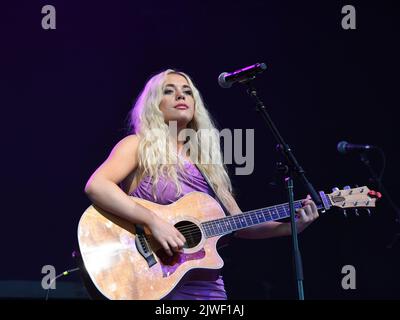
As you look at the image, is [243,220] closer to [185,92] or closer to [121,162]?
[121,162]

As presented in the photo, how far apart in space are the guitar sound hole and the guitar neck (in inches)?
1.7

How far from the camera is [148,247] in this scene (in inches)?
110

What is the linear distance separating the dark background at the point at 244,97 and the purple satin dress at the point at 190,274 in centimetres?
146

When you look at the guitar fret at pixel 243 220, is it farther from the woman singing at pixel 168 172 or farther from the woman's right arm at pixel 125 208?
the woman's right arm at pixel 125 208

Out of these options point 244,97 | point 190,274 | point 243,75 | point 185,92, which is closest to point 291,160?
point 243,75

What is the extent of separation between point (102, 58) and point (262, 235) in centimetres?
214

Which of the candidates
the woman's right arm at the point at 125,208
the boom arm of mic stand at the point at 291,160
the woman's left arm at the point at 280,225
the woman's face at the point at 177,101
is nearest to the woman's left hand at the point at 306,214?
the woman's left arm at the point at 280,225

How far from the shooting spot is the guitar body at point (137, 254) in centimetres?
264

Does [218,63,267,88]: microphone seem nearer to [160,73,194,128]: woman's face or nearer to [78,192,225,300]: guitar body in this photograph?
[160,73,194,128]: woman's face

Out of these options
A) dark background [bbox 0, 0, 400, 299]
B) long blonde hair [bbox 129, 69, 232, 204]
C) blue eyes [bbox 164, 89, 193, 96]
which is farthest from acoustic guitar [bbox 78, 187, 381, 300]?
dark background [bbox 0, 0, 400, 299]

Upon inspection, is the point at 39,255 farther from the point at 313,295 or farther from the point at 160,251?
the point at 313,295

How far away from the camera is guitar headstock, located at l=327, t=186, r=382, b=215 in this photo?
10.9 feet

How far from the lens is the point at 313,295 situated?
15.4 ft
